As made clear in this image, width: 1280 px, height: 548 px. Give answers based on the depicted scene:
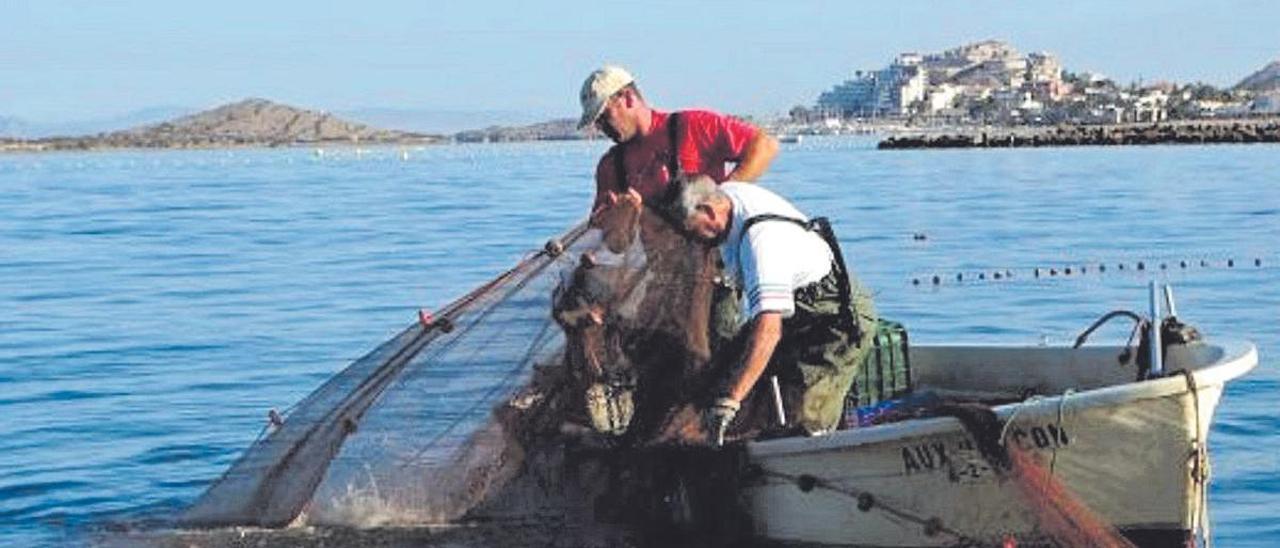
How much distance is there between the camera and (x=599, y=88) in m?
10.1

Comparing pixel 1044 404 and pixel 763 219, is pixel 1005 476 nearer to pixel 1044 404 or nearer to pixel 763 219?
pixel 1044 404

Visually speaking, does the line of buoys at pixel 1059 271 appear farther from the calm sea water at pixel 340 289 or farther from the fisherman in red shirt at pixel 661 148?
the fisherman in red shirt at pixel 661 148

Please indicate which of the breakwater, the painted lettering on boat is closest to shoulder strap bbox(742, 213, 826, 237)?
the painted lettering on boat

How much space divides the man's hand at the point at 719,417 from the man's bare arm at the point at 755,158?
120cm

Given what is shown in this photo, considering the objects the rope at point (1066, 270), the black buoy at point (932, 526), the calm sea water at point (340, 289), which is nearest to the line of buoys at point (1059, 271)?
the rope at point (1066, 270)

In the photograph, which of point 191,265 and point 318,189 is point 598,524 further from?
point 318,189

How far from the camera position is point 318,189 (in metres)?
77.1

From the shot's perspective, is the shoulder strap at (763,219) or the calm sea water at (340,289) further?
the calm sea water at (340,289)

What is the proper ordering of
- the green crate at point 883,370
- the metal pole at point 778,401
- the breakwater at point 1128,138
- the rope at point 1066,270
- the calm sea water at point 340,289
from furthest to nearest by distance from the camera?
1. the breakwater at point 1128,138
2. the rope at point 1066,270
3. the calm sea water at point 340,289
4. the green crate at point 883,370
5. the metal pole at point 778,401

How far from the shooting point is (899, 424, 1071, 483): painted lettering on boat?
9.06 metres

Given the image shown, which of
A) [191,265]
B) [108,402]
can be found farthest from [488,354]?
[191,265]

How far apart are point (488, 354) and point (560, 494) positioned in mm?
815

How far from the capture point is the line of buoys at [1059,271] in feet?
94.3

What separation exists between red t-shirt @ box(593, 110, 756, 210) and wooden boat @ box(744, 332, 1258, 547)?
147 cm
